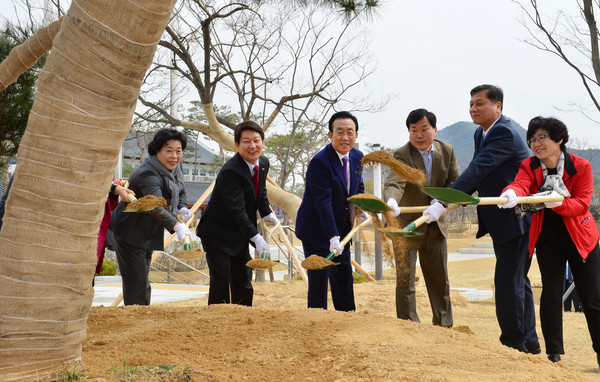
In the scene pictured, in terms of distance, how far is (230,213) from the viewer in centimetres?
383

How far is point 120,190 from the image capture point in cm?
360

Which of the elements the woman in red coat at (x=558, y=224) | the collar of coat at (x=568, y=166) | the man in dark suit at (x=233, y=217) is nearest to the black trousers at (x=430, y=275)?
the woman in red coat at (x=558, y=224)

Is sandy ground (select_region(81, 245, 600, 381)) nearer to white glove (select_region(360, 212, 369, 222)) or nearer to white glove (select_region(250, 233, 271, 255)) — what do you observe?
white glove (select_region(250, 233, 271, 255))

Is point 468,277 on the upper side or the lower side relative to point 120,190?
lower

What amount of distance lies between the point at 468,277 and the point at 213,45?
8.47 metres

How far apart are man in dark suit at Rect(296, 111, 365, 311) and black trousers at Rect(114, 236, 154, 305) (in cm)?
128

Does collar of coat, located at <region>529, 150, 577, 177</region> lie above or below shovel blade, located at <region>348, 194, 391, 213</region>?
above

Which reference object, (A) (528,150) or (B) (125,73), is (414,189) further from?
(B) (125,73)

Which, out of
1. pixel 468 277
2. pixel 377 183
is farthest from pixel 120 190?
pixel 468 277

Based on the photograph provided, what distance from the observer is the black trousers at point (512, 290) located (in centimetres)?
338

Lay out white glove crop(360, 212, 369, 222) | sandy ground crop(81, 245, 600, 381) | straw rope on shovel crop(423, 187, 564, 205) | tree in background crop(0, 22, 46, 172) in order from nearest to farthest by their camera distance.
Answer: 1. sandy ground crop(81, 245, 600, 381)
2. straw rope on shovel crop(423, 187, 564, 205)
3. white glove crop(360, 212, 369, 222)
4. tree in background crop(0, 22, 46, 172)

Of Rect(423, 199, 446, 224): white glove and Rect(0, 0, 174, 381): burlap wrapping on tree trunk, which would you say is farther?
Rect(423, 199, 446, 224): white glove

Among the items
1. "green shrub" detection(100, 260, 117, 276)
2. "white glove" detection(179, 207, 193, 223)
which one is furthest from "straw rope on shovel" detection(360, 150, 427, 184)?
"green shrub" detection(100, 260, 117, 276)

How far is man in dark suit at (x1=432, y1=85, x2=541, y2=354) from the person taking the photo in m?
A: 3.39
